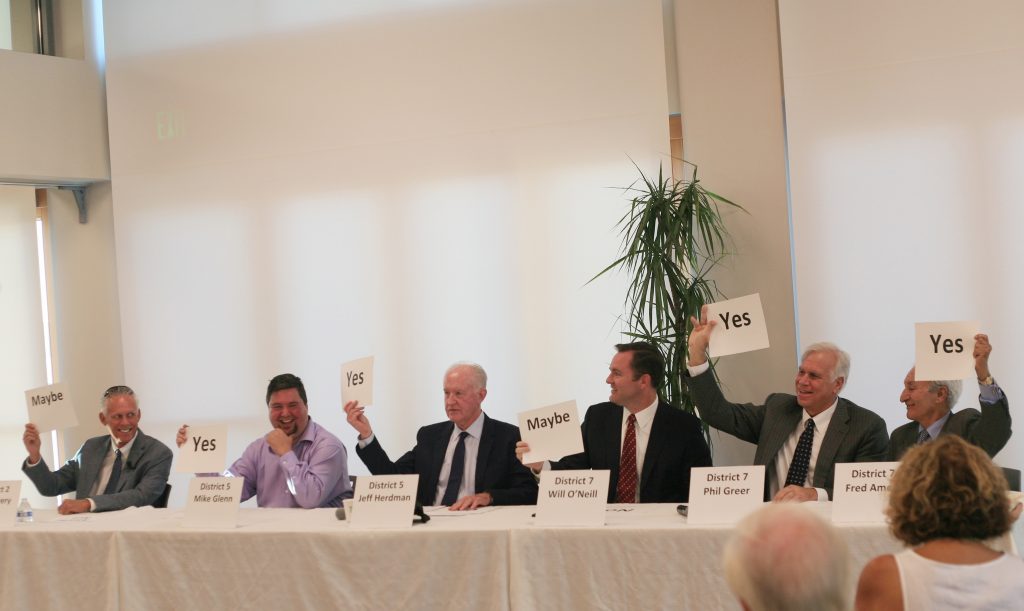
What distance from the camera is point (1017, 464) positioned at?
4293mm

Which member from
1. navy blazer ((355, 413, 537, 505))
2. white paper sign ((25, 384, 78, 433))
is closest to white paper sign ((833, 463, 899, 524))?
navy blazer ((355, 413, 537, 505))

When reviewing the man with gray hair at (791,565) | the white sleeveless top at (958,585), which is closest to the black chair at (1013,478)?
the white sleeveless top at (958,585)

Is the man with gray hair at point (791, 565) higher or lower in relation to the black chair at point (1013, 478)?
higher

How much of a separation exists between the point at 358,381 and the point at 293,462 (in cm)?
62

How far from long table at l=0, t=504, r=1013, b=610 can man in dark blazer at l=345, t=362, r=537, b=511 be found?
0.42m

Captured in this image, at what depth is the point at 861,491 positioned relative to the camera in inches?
106

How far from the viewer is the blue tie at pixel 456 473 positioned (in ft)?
12.4

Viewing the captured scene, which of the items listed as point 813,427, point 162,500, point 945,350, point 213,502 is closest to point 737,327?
point 813,427

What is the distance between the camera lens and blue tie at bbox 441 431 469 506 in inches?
148

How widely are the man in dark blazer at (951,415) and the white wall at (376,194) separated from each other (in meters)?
1.85

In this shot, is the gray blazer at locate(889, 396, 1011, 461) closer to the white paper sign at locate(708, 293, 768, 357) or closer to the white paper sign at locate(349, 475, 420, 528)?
the white paper sign at locate(708, 293, 768, 357)

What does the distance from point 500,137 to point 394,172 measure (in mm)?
672

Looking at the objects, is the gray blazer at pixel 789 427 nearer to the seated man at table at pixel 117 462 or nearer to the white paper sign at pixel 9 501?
the seated man at table at pixel 117 462

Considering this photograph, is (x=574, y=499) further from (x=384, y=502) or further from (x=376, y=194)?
(x=376, y=194)
